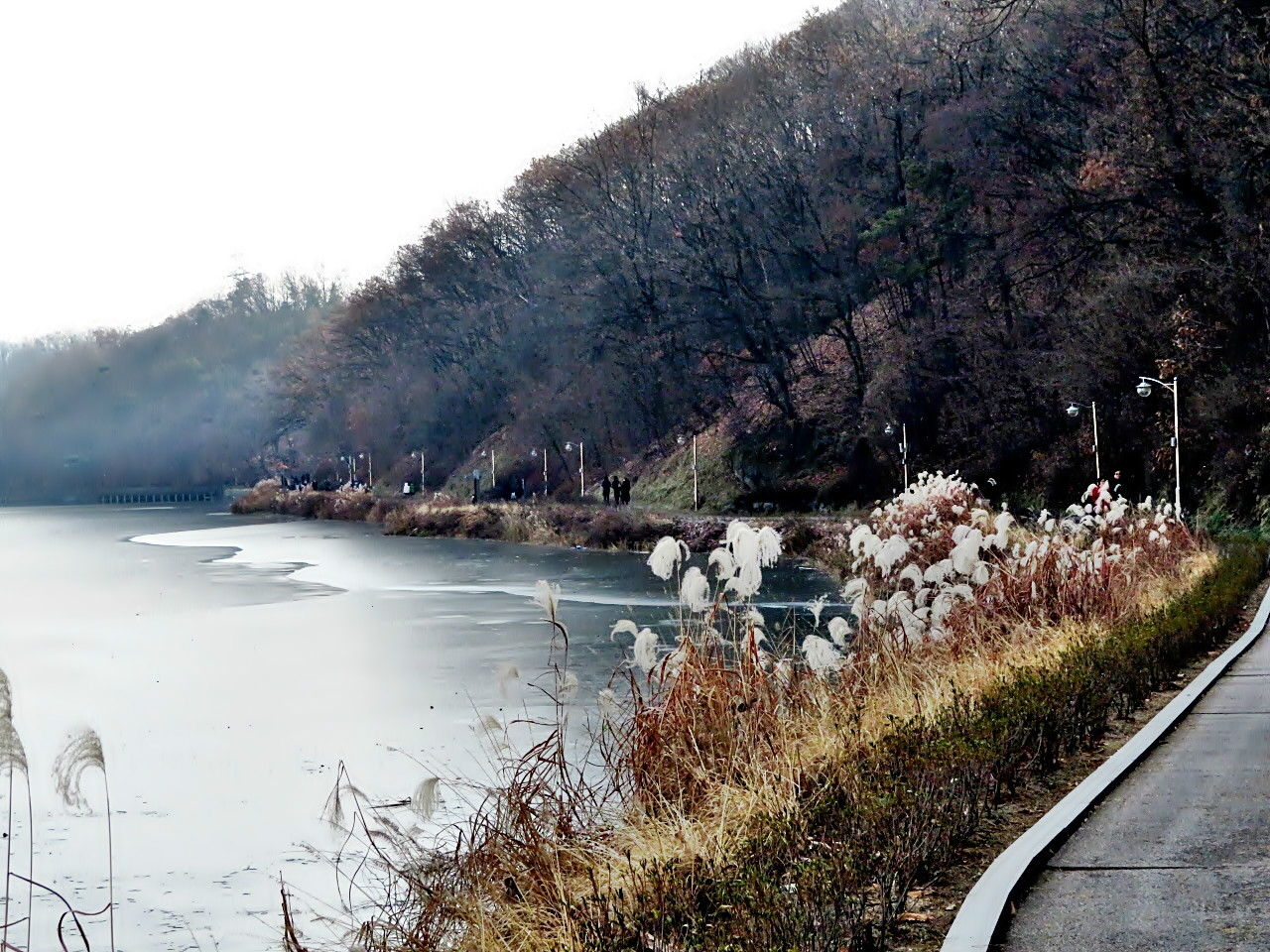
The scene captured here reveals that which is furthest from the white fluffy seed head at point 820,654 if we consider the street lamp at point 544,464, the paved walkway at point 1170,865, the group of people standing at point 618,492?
the street lamp at point 544,464

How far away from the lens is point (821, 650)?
35.6ft

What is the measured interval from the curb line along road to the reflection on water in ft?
13.4

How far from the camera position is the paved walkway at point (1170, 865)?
6.23 m

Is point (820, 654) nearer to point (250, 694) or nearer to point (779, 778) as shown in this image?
point (779, 778)

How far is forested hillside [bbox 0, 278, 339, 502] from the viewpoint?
17675 cm

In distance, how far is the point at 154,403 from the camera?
18375 cm

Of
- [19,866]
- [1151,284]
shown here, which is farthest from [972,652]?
[1151,284]

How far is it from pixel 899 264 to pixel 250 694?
43199 mm

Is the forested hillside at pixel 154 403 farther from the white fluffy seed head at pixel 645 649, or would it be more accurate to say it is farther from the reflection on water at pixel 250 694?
the white fluffy seed head at pixel 645 649

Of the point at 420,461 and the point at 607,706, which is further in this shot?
the point at 420,461

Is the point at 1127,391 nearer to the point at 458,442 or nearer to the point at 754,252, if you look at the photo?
the point at 754,252

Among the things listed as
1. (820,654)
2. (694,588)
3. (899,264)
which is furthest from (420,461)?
(694,588)

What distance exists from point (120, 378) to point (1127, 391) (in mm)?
161952

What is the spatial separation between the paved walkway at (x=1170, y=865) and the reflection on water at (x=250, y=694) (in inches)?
174
